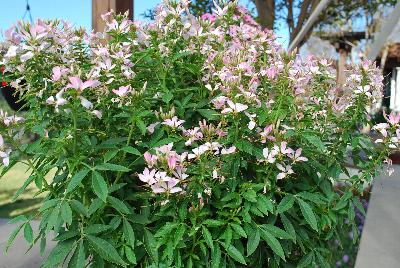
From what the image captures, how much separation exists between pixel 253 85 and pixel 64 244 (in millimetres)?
760

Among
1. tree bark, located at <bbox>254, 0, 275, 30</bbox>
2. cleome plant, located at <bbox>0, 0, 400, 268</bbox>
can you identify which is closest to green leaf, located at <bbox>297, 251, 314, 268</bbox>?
cleome plant, located at <bbox>0, 0, 400, 268</bbox>

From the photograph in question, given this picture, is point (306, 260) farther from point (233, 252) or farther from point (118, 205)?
point (118, 205)

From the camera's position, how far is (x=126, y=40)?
189 cm

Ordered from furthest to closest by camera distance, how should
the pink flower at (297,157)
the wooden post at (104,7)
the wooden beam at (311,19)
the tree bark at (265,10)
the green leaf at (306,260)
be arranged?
the tree bark at (265,10) → the wooden beam at (311,19) → the wooden post at (104,7) → the green leaf at (306,260) → the pink flower at (297,157)

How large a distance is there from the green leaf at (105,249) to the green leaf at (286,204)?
502 millimetres

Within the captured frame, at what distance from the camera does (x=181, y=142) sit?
1.62 m

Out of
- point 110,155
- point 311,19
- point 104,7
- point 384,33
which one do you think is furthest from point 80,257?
point 384,33

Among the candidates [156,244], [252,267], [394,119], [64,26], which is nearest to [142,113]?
[156,244]

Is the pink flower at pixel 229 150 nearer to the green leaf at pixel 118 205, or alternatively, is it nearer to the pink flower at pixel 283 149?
the pink flower at pixel 283 149

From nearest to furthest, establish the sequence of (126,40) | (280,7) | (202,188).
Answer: (202,188) < (126,40) < (280,7)

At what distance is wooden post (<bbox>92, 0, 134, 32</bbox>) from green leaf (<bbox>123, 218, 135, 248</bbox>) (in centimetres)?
146

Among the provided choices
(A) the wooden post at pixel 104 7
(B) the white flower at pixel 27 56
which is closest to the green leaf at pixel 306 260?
(B) the white flower at pixel 27 56

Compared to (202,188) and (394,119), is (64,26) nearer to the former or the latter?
(202,188)

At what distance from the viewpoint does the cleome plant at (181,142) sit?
148 centimetres
